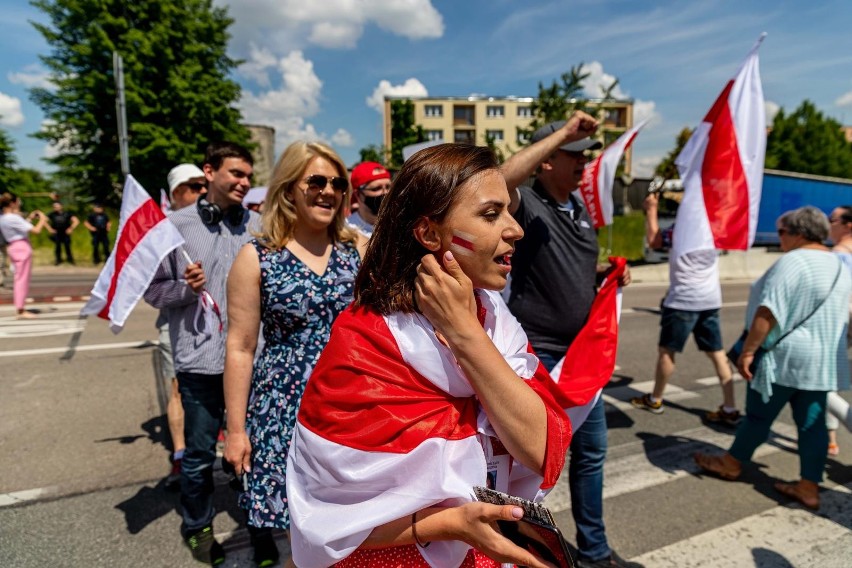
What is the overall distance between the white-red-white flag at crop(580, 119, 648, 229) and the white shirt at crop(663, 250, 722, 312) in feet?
5.51

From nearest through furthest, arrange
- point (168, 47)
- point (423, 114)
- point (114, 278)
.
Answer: point (114, 278), point (168, 47), point (423, 114)

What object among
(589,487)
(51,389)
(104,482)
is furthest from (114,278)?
(51,389)

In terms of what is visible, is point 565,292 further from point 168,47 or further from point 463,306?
point 168,47

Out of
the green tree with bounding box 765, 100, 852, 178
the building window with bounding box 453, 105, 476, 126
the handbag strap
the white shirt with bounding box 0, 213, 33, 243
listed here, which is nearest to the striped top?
the handbag strap

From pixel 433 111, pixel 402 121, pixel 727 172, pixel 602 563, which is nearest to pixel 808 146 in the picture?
pixel 402 121

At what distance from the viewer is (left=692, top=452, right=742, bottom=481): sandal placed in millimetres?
3680

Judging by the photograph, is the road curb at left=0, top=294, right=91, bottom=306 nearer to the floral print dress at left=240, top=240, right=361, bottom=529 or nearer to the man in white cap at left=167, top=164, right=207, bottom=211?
the man in white cap at left=167, top=164, right=207, bottom=211

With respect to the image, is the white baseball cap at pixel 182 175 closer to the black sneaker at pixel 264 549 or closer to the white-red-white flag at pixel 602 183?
the black sneaker at pixel 264 549

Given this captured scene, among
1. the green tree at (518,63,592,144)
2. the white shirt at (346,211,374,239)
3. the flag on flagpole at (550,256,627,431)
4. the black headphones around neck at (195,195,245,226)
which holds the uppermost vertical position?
the green tree at (518,63,592,144)

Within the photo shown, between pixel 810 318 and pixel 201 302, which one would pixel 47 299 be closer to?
pixel 201 302

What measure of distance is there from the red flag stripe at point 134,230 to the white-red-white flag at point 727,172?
11.4 ft

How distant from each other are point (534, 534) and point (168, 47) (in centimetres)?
2869

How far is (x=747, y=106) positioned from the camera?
3.97 metres

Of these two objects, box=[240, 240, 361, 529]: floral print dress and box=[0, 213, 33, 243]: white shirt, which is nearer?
box=[240, 240, 361, 529]: floral print dress
